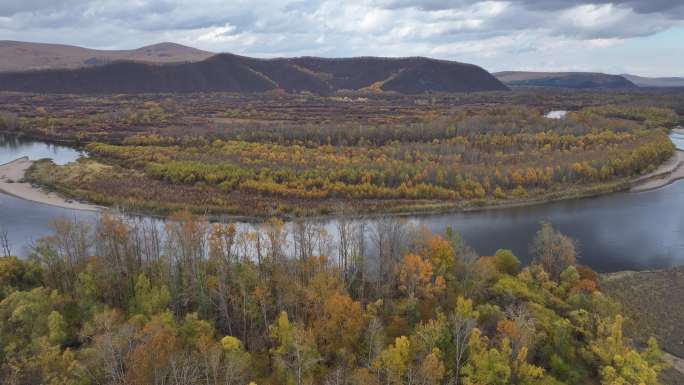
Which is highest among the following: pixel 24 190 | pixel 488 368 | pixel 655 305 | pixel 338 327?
pixel 24 190

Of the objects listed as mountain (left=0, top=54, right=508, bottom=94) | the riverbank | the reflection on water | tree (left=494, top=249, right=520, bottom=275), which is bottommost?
the riverbank

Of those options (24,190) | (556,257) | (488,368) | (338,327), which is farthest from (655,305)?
(24,190)

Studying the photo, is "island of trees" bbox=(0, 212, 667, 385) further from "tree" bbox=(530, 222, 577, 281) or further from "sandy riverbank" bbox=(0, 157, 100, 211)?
"sandy riverbank" bbox=(0, 157, 100, 211)

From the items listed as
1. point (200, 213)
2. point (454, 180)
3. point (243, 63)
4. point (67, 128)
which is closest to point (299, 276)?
point (200, 213)

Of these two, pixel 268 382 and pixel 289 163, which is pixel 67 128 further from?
pixel 268 382

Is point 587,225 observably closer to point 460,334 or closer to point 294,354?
point 460,334

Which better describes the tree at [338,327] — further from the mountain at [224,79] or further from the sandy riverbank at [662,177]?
the mountain at [224,79]

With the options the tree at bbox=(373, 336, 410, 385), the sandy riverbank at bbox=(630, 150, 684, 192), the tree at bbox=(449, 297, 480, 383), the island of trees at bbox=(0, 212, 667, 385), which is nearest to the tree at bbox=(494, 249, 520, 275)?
the island of trees at bbox=(0, 212, 667, 385)
